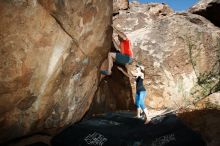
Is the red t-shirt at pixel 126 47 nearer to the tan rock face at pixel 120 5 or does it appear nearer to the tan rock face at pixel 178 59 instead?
the tan rock face at pixel 178 59

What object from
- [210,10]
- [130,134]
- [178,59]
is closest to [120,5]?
[210,10]

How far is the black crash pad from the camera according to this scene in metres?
5.27

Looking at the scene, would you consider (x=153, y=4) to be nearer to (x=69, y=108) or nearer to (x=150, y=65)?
(x=150, y=65)

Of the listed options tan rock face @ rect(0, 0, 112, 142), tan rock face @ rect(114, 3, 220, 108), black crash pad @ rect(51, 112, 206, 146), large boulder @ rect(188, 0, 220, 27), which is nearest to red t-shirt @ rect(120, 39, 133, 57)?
tan rock face @ rect(114, 3, 220, 108)

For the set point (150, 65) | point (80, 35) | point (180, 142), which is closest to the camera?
point (180, 142)

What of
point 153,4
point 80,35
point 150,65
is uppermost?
point 153,4

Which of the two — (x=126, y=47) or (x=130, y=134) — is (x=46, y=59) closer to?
(x=130, y=134)

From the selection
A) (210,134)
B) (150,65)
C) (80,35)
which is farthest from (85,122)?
(150,65)

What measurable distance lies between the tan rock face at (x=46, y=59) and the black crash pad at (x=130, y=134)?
0.40 meters

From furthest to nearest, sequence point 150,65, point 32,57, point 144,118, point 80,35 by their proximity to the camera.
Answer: point 150,65, point 144,118, point 80,35, point 32,57

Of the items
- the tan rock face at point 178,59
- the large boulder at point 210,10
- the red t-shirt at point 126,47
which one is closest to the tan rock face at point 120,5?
the large boulder at point 210,10

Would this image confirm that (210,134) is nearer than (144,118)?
Yes

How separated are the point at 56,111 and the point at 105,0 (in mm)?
2373

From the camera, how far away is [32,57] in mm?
4797
